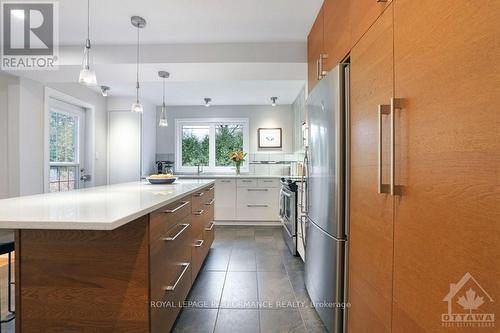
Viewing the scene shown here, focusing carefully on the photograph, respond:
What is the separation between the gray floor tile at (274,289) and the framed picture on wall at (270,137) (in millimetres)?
3046

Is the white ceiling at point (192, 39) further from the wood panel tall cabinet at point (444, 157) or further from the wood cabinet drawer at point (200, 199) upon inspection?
the wood panel tall cabinet at point (444, 157)

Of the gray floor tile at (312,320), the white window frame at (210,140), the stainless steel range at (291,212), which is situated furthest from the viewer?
the white window frame at (210,140)

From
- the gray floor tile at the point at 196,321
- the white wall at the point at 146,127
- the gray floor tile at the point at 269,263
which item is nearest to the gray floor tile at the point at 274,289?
the gray floor tile at the point at 269,263

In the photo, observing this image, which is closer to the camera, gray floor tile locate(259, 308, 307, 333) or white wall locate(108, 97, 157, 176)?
gray floor tile locate(259, 308, 307, 333)

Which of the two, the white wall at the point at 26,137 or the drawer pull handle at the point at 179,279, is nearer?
the drawer pull handle at the point at 179,279

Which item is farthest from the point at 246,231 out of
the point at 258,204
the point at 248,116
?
the point at 248,116

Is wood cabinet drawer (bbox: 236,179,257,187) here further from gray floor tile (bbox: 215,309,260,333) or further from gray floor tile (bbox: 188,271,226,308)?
gray floor tile (bbox: 215,309,260,333)

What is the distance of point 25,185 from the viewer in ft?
10.0

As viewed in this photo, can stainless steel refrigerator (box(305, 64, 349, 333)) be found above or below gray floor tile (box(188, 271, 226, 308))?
above

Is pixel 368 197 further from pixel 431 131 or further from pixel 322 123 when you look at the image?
pixel 322 123

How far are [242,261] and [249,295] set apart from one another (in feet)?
2.56

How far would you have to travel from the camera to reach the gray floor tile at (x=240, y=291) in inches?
79.9

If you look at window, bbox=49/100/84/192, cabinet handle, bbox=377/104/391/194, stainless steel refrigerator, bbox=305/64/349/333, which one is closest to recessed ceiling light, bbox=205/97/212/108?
window, bbox=49/100/84/192

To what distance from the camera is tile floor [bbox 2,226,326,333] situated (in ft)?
5.80
